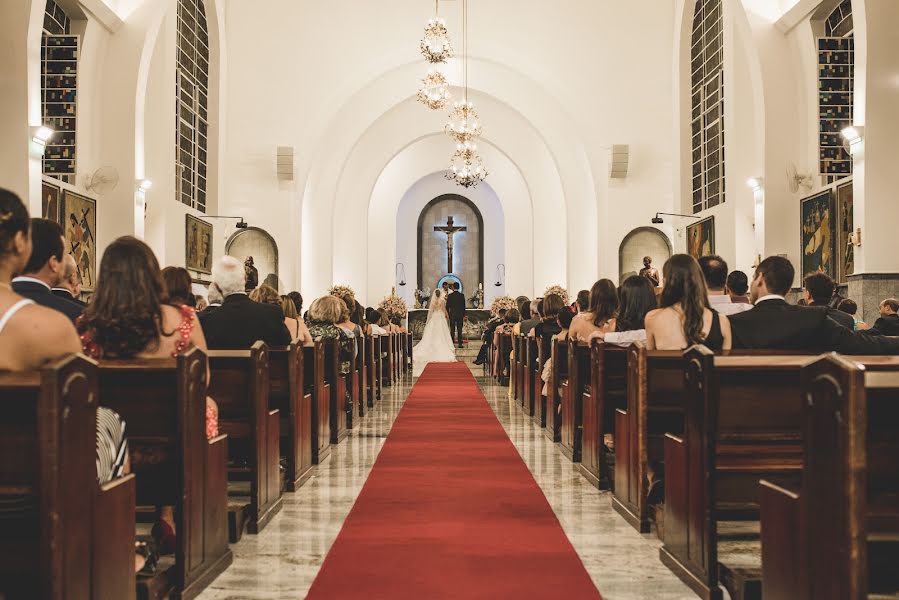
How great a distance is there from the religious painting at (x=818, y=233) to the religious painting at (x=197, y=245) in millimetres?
10072

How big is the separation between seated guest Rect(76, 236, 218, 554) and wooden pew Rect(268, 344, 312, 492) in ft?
5.89

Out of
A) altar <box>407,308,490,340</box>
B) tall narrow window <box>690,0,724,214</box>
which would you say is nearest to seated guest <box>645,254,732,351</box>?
tall narrow window <box>690,0,724,214</box>

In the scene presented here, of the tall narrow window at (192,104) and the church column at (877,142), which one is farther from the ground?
the tall narrow window at (192,104)

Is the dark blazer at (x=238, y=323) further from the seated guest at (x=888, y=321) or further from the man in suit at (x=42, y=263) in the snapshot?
the seated guest at (x=888, y=321)

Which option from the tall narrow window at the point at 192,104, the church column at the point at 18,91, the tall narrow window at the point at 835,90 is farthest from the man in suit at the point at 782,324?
the tall narrow window at the point at 192,104

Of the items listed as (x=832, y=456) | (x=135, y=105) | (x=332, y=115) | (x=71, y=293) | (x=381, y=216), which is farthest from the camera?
(x=381, y=216)

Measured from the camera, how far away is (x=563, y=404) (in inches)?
294

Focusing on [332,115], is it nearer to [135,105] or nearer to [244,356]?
[135,105]

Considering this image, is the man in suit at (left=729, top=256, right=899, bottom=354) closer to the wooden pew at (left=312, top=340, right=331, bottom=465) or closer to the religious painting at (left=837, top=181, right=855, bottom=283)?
the wooden pew at (left=312, top=340, right=331, bottom=465)

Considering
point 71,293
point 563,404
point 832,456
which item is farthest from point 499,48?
point 832,456

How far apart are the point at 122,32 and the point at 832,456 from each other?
13003mm

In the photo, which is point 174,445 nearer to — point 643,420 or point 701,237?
point 643,420

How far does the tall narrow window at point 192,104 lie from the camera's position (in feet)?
54.6

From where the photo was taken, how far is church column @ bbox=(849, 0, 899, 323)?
10477 millimetres
